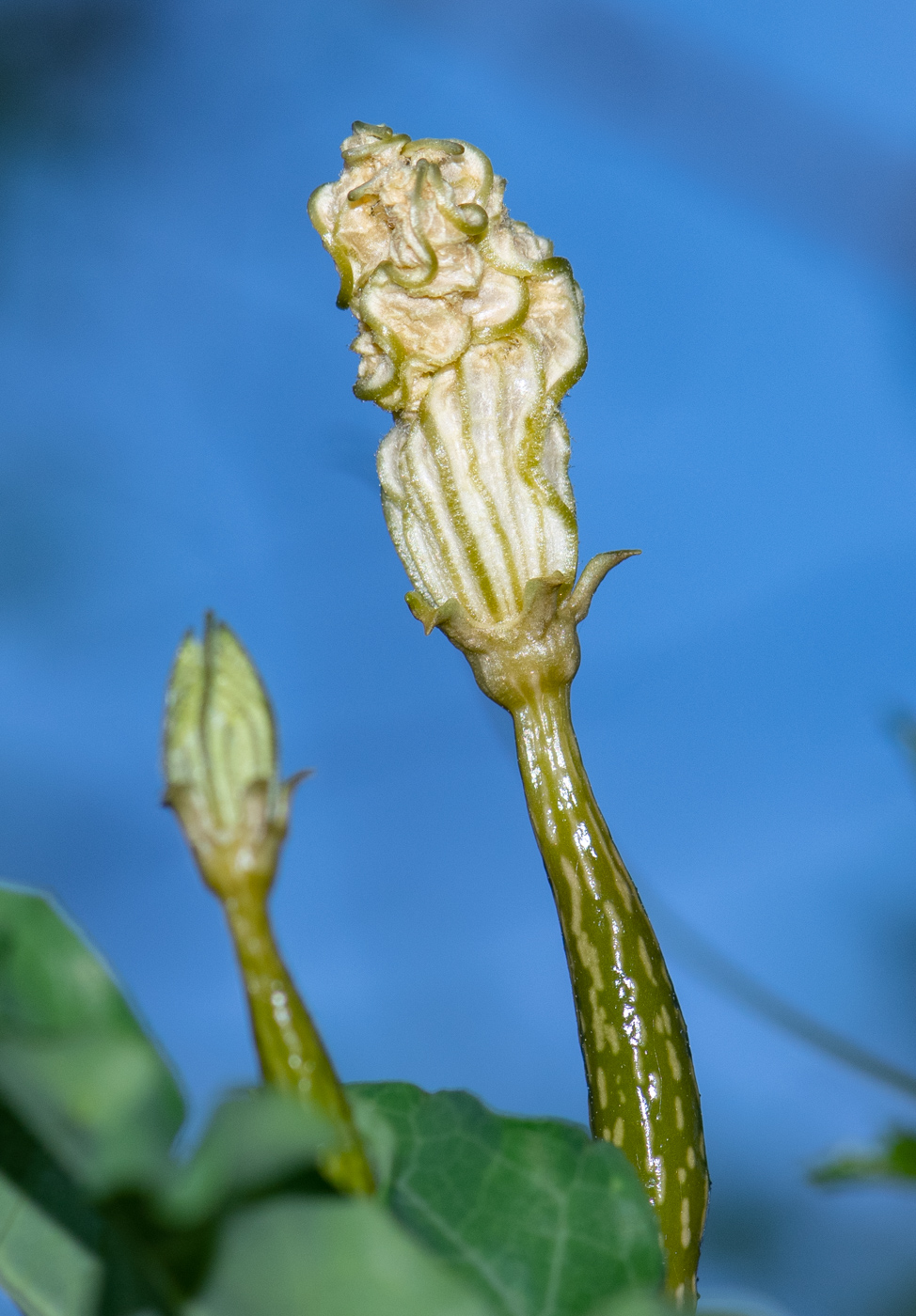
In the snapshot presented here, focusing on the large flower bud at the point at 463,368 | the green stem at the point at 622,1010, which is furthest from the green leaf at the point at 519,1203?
the large flower bud at the point at 463,368

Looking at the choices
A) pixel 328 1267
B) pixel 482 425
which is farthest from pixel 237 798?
pixel 482 425

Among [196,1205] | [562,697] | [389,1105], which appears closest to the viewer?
[196,1205]

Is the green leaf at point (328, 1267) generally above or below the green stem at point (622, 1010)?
below

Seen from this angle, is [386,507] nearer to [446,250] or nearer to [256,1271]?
[446,250]

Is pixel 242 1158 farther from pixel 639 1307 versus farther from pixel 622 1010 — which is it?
Result: pixel 622 1010

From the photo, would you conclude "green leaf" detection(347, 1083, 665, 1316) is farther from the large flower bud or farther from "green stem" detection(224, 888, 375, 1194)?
the large flower bud

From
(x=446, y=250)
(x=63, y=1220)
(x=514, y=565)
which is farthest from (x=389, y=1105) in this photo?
(x=446, y=250)

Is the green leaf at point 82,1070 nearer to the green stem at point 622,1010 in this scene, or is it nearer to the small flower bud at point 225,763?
the small flower bud at point 225,763
